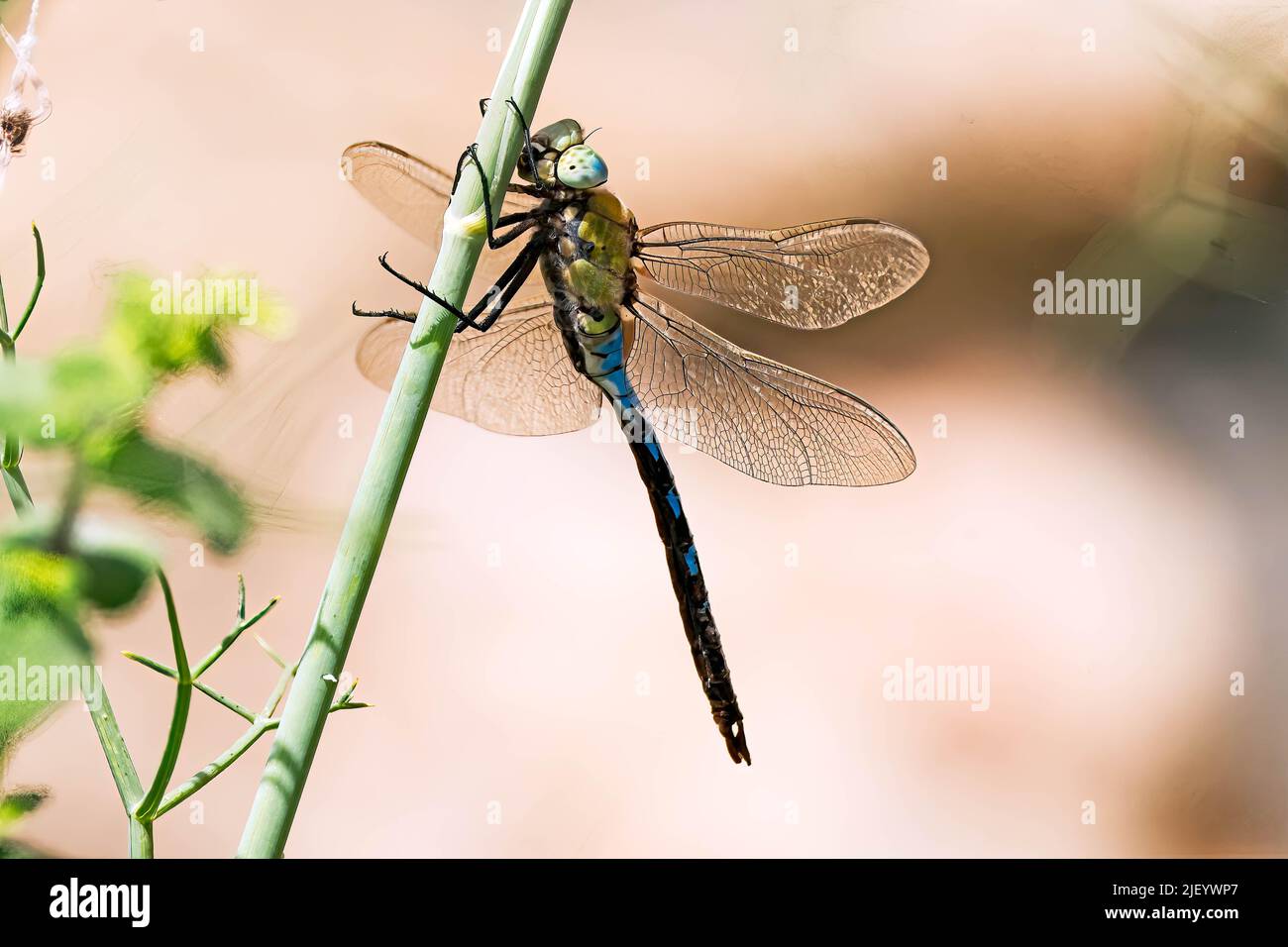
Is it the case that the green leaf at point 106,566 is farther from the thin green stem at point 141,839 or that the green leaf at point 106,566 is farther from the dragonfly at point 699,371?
the dragonfly at point 699,371

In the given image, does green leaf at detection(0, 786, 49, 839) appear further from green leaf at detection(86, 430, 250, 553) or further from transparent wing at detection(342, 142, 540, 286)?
transparent wing at detection(342, 142, 540, 286)

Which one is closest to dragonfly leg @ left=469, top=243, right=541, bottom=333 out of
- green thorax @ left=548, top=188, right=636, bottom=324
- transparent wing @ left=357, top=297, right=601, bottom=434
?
green thorax @ left=548, top=188, right=636, bottom=324

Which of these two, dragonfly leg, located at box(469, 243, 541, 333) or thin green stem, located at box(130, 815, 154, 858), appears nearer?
thin green stem, located at box(130, 815, 154, 858)

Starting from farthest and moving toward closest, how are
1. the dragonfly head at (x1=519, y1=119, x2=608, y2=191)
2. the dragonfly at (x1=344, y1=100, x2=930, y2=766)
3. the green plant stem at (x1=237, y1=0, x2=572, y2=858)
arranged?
the dragonfly at (x1=344, y1=100, x2=930, y2=766)
the dragonfly head at (x1=519, y1=119, x2=608, y2=191)
the green plant stem at (x1=237, y1=0, x2=572, y2=858)

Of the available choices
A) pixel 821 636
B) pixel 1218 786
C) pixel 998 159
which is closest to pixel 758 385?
pixel 821 636


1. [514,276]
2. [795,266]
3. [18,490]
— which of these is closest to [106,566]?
[18,490]

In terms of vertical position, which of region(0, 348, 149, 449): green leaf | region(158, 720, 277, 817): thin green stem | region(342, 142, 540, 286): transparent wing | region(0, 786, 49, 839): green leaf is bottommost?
region(0, 786, 49, 839): green leaf

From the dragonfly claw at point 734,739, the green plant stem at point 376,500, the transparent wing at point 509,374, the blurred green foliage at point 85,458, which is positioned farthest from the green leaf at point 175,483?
the dragonfly claw at point 734,739
